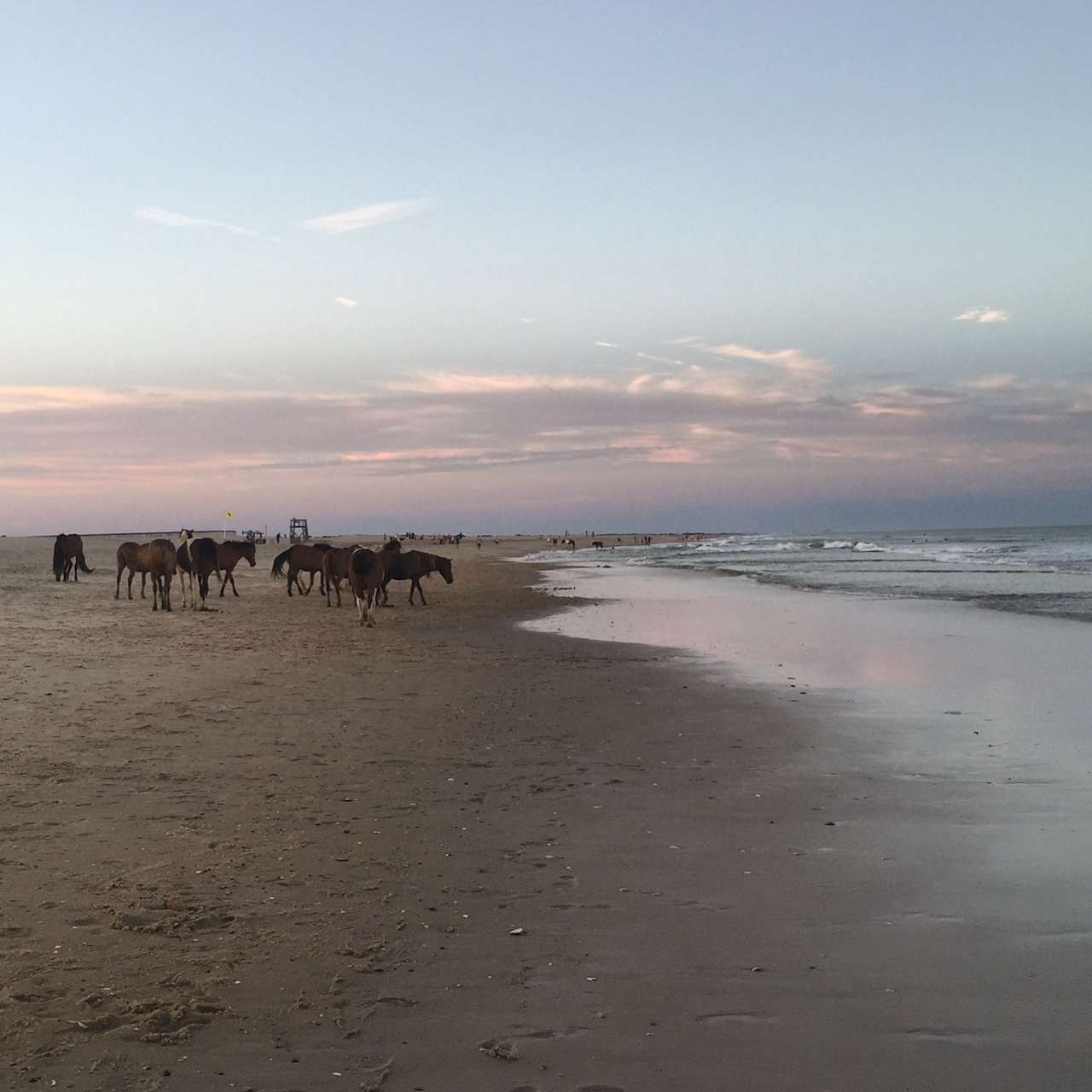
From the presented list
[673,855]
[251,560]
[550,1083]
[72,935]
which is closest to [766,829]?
[673,855]

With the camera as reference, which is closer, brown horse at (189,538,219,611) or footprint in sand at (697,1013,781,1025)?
footprint in sand at (697,1013,781,1025)

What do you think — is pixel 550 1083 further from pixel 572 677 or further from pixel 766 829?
pixel 572 677

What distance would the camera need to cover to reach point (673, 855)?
19.2ft

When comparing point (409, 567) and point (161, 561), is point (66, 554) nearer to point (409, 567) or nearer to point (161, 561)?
point (161, 561)

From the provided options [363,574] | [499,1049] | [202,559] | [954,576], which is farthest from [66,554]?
[499,1049]

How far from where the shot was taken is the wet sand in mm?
3564

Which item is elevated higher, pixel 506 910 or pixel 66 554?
pixel 66 554

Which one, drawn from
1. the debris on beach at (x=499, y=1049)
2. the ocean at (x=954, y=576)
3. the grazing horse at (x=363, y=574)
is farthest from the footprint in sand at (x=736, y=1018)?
the ocean at (x=954, y=576)

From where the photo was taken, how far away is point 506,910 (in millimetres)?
4980

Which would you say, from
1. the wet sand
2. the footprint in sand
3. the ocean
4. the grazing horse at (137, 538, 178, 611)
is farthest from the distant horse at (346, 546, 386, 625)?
the footprint in sand

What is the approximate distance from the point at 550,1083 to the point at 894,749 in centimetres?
601

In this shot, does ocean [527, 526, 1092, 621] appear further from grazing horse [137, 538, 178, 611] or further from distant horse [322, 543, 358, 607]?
grazing horse [137, 538, 178, 611]

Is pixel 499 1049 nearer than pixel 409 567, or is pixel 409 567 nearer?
pixel 499 1049

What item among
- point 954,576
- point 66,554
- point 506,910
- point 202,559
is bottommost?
point 506,910
